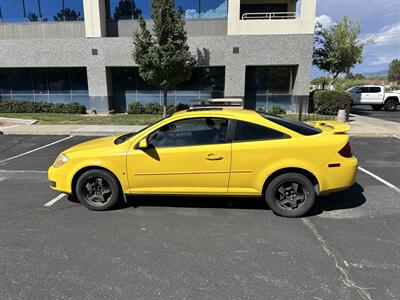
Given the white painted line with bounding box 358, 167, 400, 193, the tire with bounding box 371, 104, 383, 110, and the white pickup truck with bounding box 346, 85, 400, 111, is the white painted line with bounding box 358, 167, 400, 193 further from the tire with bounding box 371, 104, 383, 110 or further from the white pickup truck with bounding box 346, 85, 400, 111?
the tire with bounding box 371, 104, 383, 110

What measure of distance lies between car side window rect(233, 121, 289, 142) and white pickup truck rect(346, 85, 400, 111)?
21997mm

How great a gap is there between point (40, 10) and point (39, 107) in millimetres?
5727

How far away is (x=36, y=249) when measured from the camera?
344 centimetres

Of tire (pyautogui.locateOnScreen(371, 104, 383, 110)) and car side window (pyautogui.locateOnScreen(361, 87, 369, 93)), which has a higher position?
car side window (pyautogui.locateOnScreen(361, 87, 369, 93))

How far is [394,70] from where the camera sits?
79000mm

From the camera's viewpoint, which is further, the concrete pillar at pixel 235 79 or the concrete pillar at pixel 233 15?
the concrete pillar at pixel 235 79

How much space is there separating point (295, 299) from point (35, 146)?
9.32 meters

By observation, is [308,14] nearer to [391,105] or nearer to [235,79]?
[235,79]

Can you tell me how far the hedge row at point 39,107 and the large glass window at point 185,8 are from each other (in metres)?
5.82

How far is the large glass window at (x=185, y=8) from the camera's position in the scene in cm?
1705

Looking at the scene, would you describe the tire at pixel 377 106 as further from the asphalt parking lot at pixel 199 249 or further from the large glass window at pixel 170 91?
the asphalt parking lot at pixel 199 249

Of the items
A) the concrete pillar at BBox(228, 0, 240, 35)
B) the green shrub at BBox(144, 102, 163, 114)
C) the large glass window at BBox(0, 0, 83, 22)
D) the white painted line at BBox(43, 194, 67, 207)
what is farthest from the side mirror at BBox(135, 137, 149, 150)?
the large glass window at BBox(0, 0, 83, 22)

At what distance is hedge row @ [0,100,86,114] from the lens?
1792cm

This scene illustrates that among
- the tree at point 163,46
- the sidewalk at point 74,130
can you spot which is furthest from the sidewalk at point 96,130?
the tree at point 163,46
